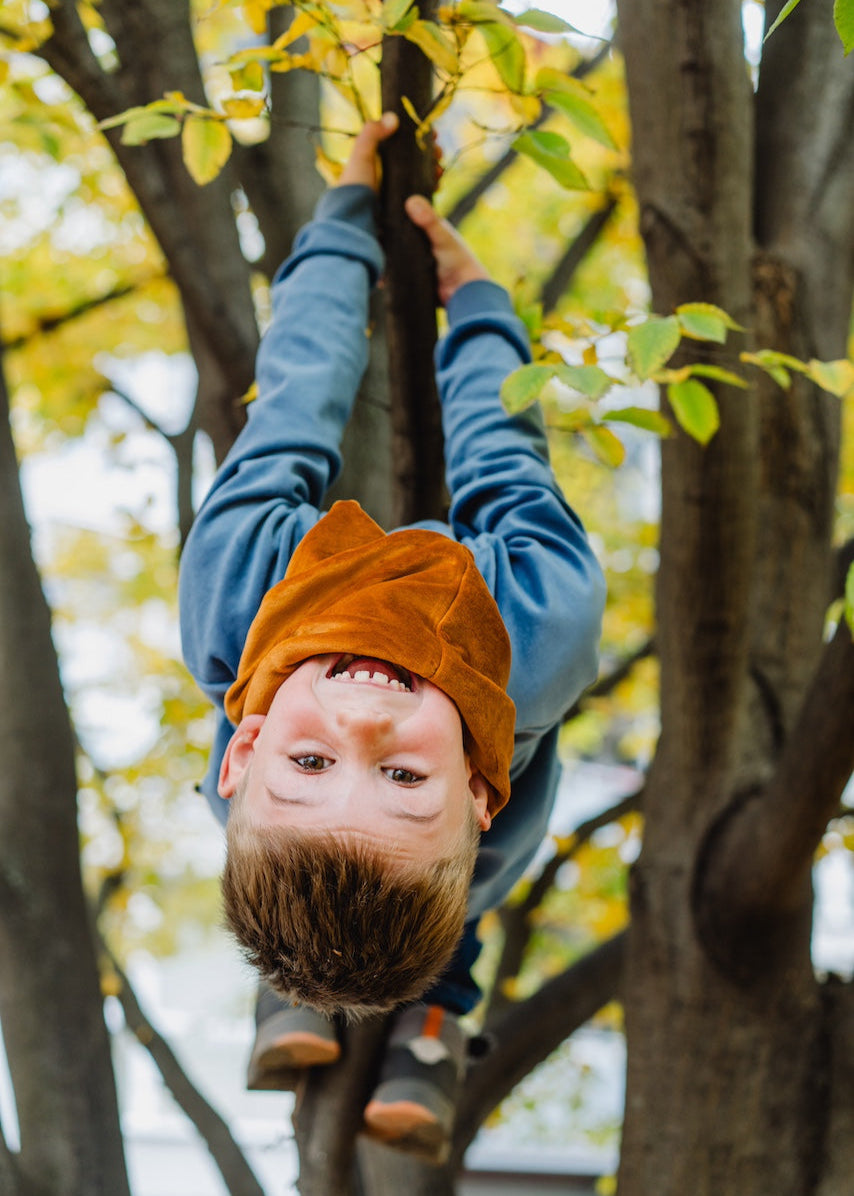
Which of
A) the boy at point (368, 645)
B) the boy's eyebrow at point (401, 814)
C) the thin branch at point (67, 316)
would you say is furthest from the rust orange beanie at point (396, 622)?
the thin branch at point (67, 316)

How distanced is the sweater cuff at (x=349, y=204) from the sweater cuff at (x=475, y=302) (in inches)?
6.9

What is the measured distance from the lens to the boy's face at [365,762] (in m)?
1.33

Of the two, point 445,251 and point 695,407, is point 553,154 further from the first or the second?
point 695,407

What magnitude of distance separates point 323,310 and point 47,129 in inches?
46.0

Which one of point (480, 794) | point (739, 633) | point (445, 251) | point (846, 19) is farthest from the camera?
point (739, 633)

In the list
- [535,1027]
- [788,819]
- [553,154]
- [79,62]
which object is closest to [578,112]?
[553,154]

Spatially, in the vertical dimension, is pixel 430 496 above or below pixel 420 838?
above

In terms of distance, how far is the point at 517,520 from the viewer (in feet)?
5.21

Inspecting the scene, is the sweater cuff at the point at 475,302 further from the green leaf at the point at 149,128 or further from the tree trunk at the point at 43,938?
the tree trunk at the point at 43,938

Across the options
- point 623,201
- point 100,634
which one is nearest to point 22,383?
point 623,201

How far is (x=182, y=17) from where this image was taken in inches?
86.8

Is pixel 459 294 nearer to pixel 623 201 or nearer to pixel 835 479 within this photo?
pixel 835 479

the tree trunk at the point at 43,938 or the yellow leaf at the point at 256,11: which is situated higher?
the yellow leaf at the point at 256,11

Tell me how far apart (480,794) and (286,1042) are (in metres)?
0.81
